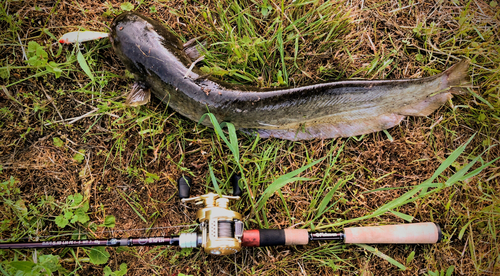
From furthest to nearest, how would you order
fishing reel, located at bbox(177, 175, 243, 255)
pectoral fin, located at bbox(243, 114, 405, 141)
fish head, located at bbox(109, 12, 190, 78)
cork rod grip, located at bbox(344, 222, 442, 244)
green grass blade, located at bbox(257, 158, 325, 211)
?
pectoral fin, located at bbox(243, 114, 405, 141)
fish head, located at bbox(109, 12, 190, 78)
cork rod grip, located at bbox(344, 222, 442, 244)
green grass blade, located at bbox(257, 158, 325, 211)
fishing reel, located at bbox(177, 175, 243, 255)

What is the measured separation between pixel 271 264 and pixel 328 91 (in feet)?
4.78

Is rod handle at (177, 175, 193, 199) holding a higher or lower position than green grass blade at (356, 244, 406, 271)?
higher

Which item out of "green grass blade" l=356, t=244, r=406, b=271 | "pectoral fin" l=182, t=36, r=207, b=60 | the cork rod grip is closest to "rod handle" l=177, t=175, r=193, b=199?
"pectoral fin" l=182, t=36, r=207, b=60

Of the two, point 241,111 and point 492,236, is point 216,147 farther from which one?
point 492,236

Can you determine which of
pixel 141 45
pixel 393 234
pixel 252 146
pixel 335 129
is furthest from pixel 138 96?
pixel 393 234

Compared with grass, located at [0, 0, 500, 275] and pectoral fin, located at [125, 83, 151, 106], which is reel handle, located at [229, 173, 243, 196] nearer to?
grass, located at [0, 0, 500, 275]

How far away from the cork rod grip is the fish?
784mm

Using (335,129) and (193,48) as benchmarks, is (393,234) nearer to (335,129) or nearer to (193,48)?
(335,129)

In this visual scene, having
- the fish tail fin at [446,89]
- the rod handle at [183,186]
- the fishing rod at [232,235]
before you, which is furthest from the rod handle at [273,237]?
the fish tail fin at [446,89]

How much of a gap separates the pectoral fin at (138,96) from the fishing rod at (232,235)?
733 mm

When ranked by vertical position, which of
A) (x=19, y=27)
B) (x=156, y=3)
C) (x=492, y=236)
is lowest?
(x=492, y=236)

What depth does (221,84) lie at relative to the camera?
2318 millimetres

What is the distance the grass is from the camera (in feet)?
7.80

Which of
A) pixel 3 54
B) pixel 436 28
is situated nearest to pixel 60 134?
pixel 3 54
